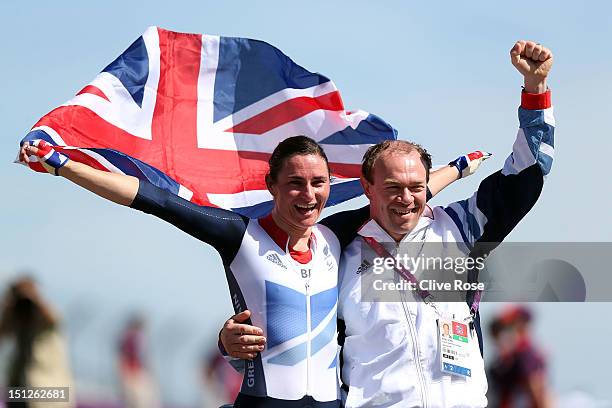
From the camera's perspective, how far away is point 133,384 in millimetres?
14539

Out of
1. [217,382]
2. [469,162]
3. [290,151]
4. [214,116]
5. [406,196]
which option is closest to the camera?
[406,196]

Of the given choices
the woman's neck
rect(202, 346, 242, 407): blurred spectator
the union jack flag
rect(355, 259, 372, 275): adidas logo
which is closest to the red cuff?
rect(355, 259, 372, 275): adidas logo

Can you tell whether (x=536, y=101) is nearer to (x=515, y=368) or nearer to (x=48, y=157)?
(x=48, y=157)

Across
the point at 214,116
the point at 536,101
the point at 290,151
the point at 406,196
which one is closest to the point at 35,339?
the point at 214,116

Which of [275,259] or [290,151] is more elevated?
[290,151]

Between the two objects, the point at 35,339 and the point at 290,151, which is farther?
the point at 35,339

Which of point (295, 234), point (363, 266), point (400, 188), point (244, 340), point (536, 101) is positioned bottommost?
point (244, 340)

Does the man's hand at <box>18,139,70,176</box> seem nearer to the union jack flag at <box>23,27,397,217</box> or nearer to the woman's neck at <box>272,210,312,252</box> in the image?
the woman's neck at <box>272,210,312,252</box>

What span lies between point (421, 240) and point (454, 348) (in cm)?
64

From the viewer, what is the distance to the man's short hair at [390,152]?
659 cm

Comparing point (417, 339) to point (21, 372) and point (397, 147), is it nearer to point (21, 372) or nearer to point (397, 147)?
point (397, 147)

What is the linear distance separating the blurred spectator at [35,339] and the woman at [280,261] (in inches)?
94.6

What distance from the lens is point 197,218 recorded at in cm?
646

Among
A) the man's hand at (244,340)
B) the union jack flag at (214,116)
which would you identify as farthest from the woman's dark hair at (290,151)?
the union jack flag at (214,116)
